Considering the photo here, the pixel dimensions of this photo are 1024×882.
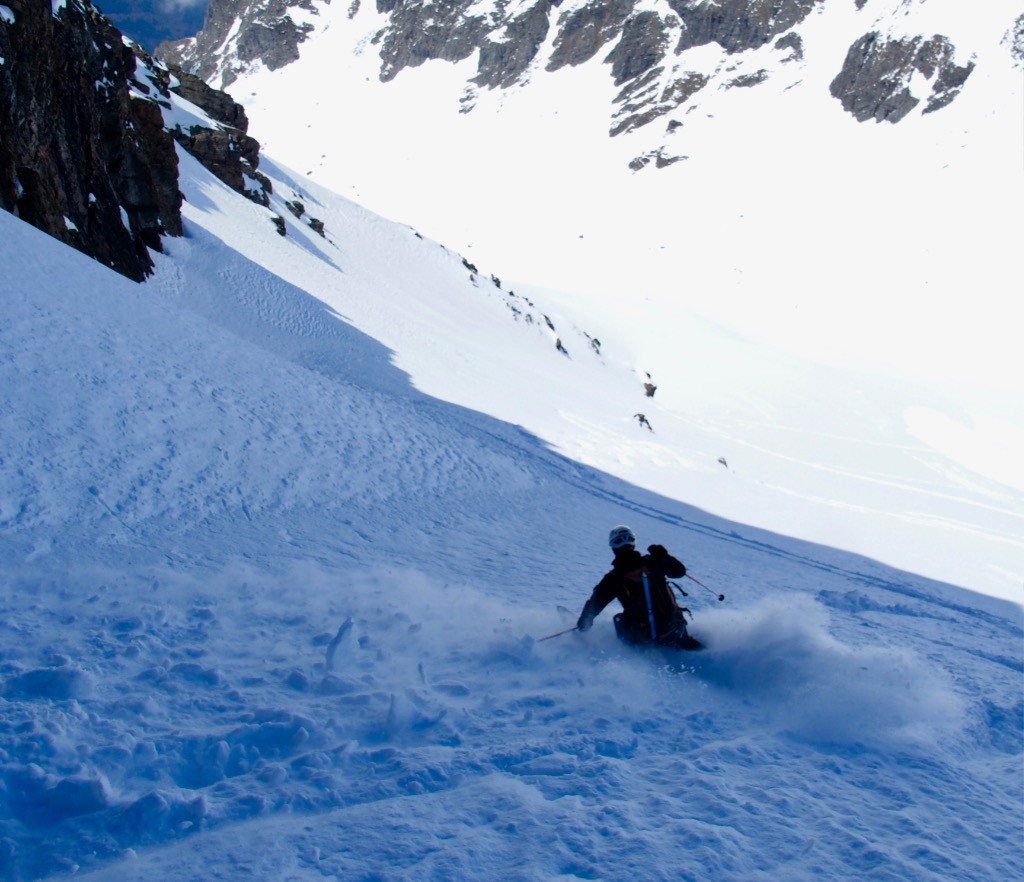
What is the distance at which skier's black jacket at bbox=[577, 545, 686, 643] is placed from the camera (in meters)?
4.62

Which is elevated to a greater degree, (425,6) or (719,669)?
(425,6)

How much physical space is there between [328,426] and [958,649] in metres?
6.59

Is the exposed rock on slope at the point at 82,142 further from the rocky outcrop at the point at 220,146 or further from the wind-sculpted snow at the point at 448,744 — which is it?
the wind-sculpted snow at the point at 448,744

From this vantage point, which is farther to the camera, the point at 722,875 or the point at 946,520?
the point at 946,520

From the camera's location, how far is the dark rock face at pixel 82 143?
1158 centimetres

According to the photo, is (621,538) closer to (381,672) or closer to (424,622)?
(424,622)

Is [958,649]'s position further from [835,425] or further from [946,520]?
[835,425]

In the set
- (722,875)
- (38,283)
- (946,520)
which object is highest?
(946,520)

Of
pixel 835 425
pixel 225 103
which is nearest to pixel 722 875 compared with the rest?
pixel 835 425

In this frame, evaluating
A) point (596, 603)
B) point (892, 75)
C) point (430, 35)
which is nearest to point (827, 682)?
point (596, 603)

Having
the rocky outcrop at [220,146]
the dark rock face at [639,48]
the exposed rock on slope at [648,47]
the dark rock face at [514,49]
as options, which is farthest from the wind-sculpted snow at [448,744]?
the dark rock face at [514,49]

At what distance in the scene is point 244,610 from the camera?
457 centimetres

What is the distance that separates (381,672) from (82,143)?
539 inches

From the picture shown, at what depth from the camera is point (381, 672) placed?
13.0 ft
